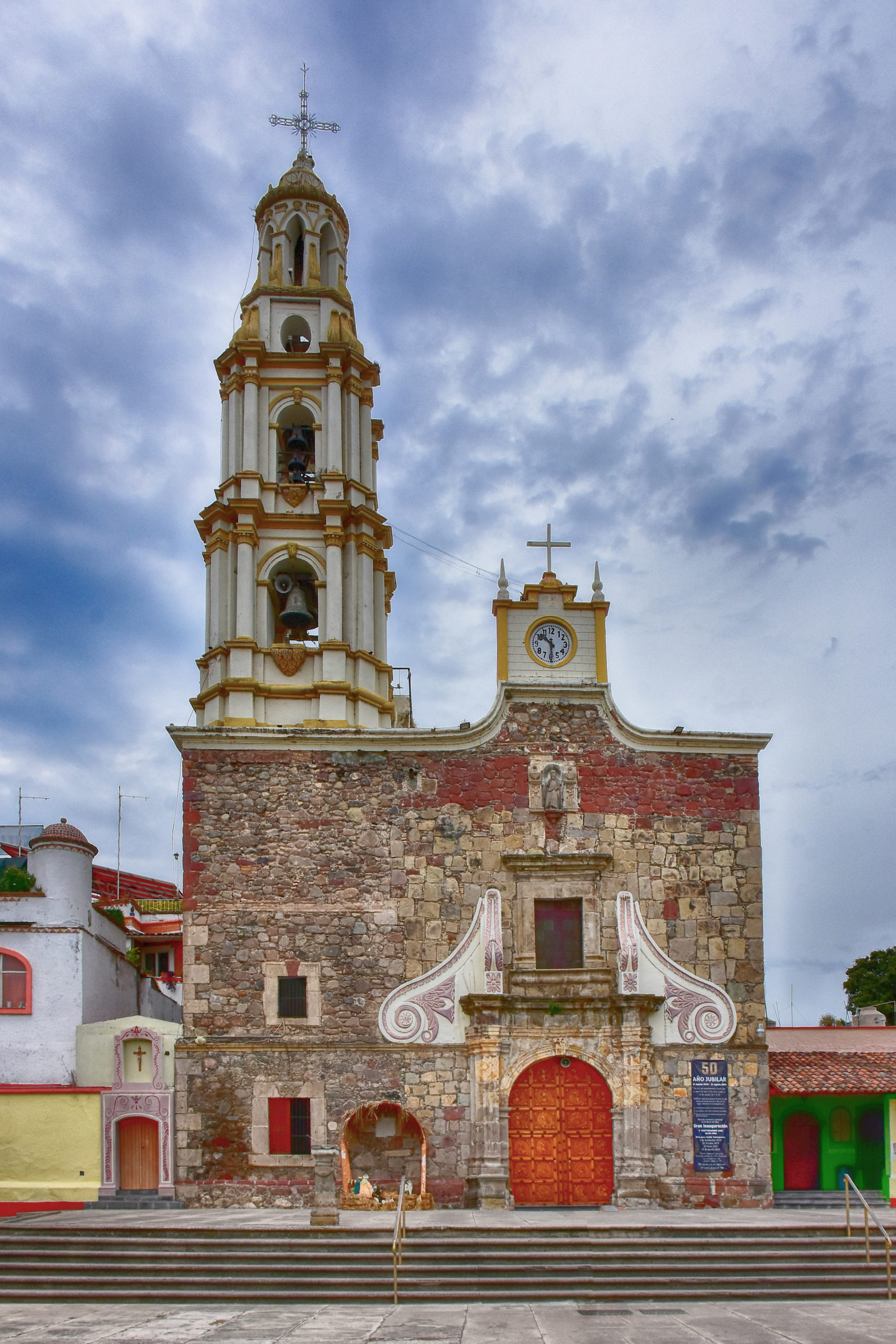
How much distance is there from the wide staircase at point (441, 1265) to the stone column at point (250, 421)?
19.9 metres

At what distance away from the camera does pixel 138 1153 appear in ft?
74.9

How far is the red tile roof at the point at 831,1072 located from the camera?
23.4m

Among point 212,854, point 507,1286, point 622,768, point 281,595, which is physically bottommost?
point 507,1286

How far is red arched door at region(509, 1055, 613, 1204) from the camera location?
2211cm

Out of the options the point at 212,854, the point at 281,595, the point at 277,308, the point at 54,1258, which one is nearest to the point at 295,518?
the point at 281,595

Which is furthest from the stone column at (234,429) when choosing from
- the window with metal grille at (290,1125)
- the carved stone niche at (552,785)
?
the window with metal grille at (290,1125)

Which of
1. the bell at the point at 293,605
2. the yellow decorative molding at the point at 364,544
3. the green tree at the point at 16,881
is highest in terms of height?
the yellow decorative molding at the point at 364,544

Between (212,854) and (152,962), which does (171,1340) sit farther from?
(152,962)

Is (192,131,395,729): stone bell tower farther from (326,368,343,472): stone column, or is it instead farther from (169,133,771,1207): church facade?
(169,133,771,1207): church facade

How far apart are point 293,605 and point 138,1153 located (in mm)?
13700

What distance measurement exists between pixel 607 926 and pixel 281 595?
44.1ft

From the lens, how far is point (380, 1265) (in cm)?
1708

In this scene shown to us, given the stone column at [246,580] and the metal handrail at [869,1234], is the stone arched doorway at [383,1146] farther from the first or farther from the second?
the stone column at [246,580]

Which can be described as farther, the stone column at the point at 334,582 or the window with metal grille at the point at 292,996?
the stone column at the point at 334,582
